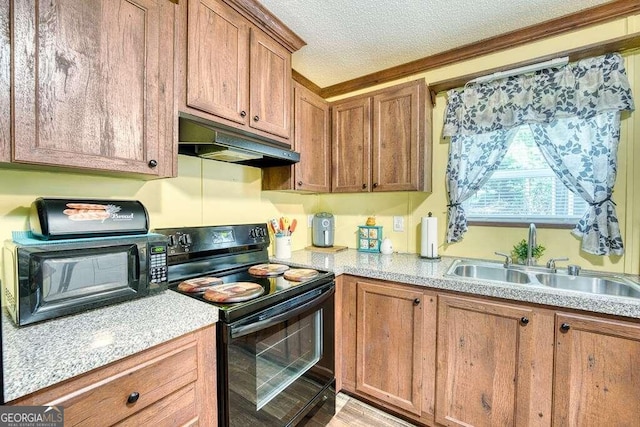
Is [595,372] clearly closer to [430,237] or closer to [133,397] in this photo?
[430,237]

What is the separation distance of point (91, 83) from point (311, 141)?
4.50 ft

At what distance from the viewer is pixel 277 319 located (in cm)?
125

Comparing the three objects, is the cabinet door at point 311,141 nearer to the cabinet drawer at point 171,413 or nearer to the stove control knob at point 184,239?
the stove control knob at point 184,239

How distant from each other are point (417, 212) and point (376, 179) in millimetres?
438

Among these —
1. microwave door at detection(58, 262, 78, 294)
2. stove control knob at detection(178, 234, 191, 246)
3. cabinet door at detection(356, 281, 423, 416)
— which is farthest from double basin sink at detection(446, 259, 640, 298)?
microwave door at detection(58, 262, 78, 294)

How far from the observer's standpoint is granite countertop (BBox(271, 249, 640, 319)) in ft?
3.78

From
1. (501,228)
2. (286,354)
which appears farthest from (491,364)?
(286,354)

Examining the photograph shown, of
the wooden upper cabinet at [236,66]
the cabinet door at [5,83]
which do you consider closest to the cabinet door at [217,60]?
the wooden upper cabinet at [236,66]

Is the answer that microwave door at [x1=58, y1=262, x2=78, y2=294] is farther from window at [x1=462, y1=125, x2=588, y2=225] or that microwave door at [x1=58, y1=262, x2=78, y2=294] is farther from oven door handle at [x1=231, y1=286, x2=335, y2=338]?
window at [x1=462, y1=125, x2=588, y2=225]

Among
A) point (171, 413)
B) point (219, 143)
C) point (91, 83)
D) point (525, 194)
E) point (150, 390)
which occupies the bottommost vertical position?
point (171, 413)

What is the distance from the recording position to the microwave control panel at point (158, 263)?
1150mm

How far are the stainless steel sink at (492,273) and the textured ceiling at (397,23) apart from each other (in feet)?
4.88

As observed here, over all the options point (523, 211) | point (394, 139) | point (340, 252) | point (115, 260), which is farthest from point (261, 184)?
point (523, 211)

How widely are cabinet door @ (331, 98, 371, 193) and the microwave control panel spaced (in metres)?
1.39
